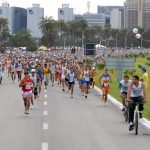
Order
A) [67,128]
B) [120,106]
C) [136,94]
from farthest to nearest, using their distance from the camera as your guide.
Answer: [120,106] < [67,128] < [136,94]

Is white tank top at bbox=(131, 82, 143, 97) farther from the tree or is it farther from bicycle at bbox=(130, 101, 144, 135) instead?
the tree

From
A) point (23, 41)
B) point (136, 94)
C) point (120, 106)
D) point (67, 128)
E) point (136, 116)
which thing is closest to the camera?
point (136, 116)

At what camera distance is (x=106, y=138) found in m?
14.9

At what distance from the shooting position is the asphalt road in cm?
1370

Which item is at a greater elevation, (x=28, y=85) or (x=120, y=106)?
(x=28, y=85)

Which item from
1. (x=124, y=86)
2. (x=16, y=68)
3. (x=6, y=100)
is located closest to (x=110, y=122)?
(x=124, y=86)

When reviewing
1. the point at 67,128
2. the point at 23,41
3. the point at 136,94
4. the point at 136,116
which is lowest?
the point at 23,41

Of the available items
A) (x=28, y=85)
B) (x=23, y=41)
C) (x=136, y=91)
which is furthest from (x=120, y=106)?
(x=23, y=41)

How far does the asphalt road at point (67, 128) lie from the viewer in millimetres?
13695

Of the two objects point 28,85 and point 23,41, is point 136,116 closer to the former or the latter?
point 28,85

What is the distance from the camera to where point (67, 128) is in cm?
1697

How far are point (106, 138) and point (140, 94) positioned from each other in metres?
1.63

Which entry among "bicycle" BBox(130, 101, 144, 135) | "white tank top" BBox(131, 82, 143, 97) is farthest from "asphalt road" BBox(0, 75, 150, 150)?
"white tank top" BBox(131, 82, 143, 97)

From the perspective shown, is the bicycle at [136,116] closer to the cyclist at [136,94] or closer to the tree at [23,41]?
the cyclist at [136,94]
